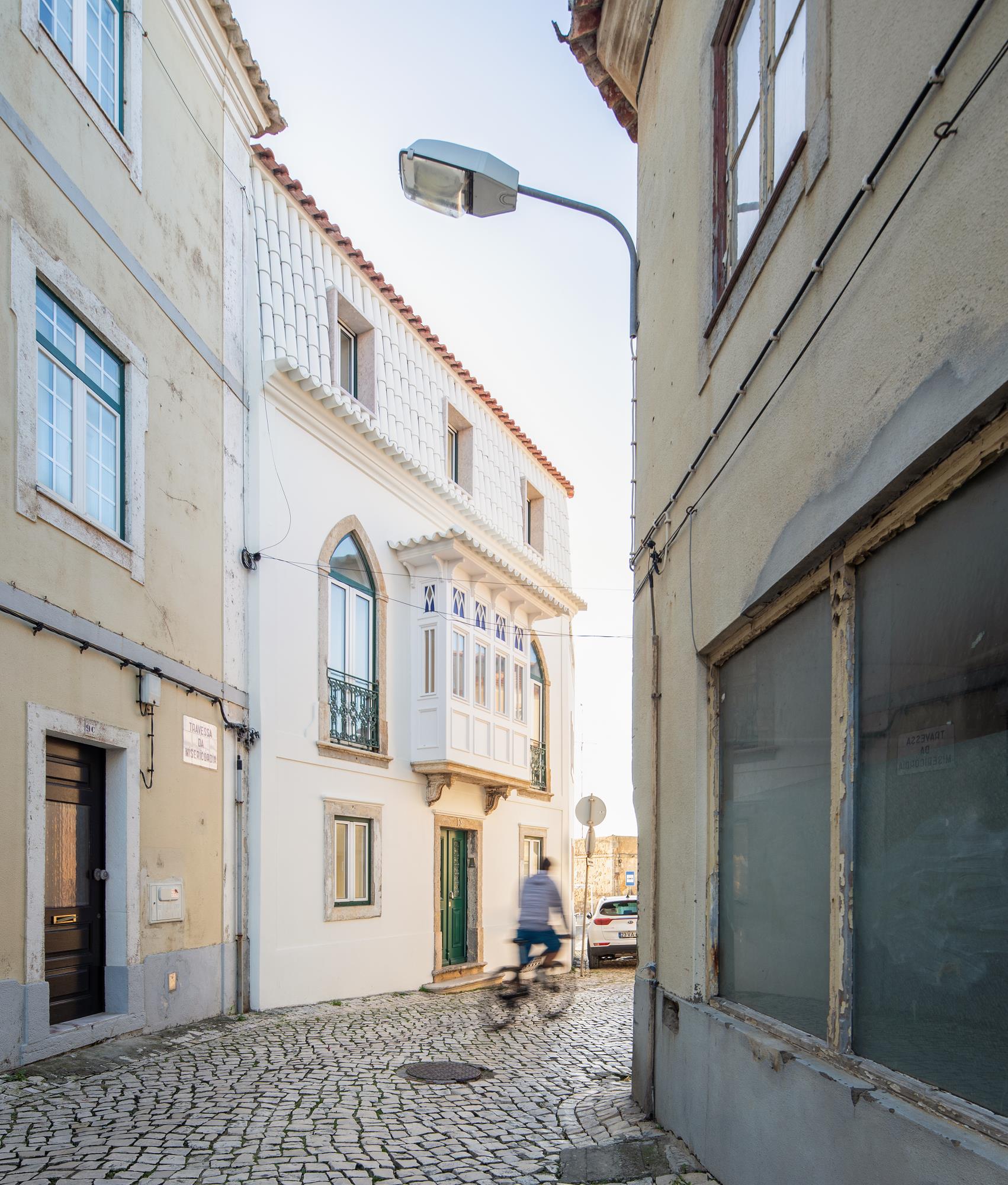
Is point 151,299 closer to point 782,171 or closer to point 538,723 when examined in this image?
point 782,171

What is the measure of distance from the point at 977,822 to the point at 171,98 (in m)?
11.3

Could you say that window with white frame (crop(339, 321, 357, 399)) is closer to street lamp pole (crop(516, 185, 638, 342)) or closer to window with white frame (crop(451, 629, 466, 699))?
window with white frame (crop(451, 629, 466, 699))

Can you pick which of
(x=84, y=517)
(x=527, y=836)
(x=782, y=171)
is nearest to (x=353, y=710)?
(x=84, y=517)

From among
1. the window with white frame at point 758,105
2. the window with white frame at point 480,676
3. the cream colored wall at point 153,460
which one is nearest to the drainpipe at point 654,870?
the window with white frame at point 758,105

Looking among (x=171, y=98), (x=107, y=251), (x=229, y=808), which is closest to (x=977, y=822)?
(x=107, y=251)

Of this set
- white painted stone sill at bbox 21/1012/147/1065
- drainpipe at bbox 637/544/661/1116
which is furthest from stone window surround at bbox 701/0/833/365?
white painted stone sill at bbox 21/1012/147/1065

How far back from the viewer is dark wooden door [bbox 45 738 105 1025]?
29.7ft

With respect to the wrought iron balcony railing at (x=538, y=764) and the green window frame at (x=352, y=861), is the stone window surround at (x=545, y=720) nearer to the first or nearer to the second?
the wrought iron balcony railing at (x=538, y=764)

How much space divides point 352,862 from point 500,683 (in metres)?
4.87

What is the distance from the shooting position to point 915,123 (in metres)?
3.48

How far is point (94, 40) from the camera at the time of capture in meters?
10.2

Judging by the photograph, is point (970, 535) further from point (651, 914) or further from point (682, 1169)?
point (651, 914)

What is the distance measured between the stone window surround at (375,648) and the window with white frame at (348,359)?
208 cm

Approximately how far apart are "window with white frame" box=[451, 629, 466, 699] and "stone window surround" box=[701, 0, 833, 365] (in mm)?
11035
